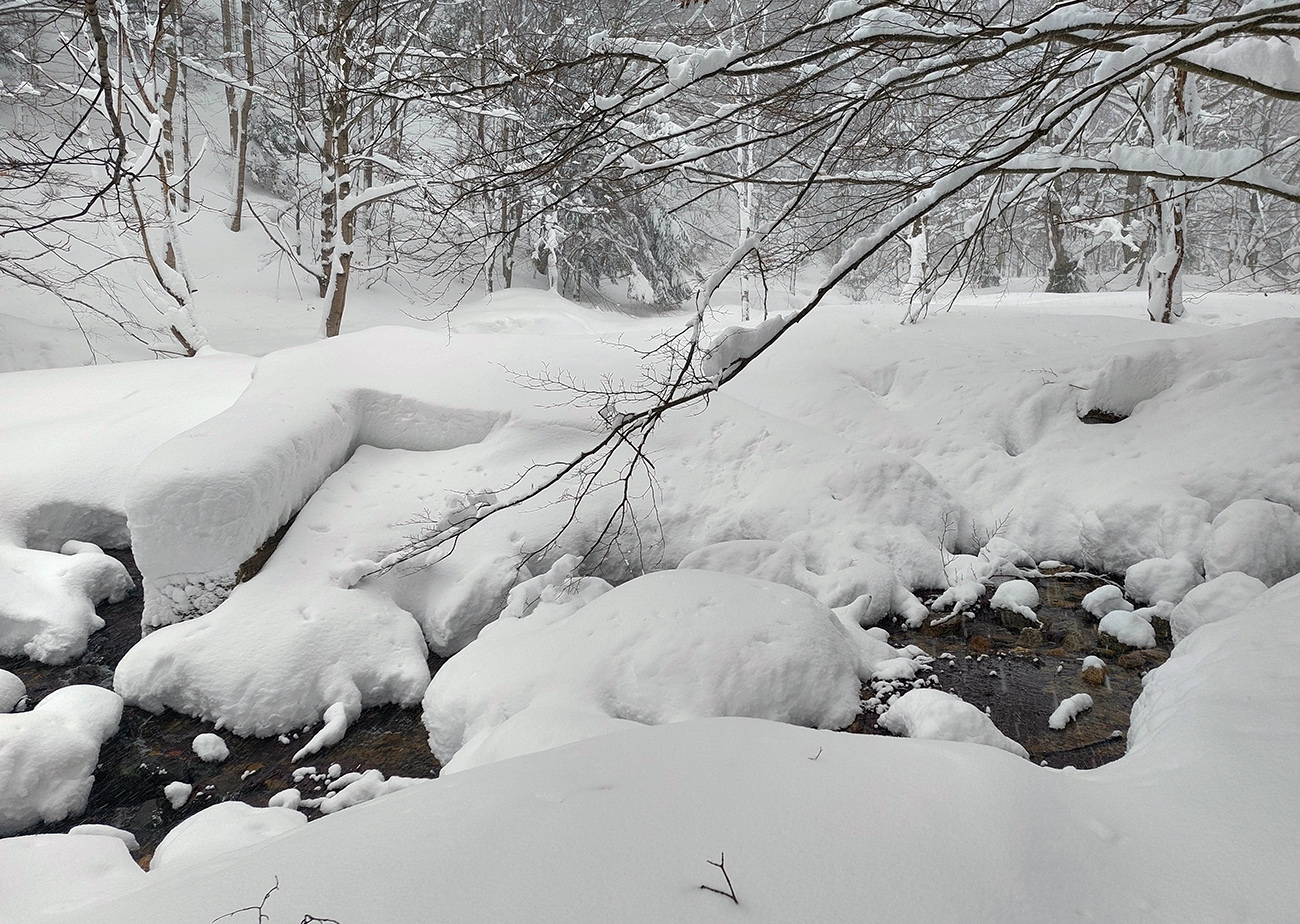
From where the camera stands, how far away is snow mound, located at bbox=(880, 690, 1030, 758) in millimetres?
3498

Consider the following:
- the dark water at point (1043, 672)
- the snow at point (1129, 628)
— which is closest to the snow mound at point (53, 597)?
the dark water at point (1043, 672)

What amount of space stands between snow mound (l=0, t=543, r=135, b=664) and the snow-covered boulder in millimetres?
8048

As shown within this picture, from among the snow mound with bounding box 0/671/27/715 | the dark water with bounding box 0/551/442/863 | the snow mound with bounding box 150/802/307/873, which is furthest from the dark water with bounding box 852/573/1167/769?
the snow mound with bounding box 0/671/27/715

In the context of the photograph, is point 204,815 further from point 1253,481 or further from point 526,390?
point 1253,481

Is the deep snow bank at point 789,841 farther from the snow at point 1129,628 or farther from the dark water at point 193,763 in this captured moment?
the snow at point 1129,628

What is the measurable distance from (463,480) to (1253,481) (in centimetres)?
613

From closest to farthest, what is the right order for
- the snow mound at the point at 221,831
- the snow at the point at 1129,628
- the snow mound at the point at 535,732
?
1. the snow mound at the point at 221,831
2. the snow mound at the point at 535,732
3. the snow at the point at 1129,628

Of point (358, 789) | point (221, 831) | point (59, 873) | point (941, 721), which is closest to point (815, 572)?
point (941, 721)

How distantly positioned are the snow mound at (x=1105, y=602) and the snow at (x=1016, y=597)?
33cm

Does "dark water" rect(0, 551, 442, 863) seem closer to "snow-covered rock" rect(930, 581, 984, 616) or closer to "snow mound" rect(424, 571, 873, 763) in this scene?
"snow mound" rect(424, 571, 873, 763)

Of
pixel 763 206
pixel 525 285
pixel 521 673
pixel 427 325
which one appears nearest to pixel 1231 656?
pixel 521 673

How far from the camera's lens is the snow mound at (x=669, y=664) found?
12.2 ft

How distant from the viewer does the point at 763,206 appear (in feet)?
43.3

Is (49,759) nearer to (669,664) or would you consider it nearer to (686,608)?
(669,664)
